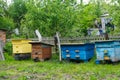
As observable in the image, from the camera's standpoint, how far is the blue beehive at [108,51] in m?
10.1

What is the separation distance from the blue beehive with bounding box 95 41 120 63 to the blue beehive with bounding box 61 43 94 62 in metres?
0.85

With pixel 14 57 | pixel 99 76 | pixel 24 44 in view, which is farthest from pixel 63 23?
pixel 99 76

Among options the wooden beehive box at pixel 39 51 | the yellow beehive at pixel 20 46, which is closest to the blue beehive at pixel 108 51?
the wooden beehive box at pixel 39 51

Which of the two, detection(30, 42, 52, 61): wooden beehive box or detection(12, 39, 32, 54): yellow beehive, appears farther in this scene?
detection(12, 39, 32, 54): yellow beehive

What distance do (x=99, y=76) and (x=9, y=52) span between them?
873cm

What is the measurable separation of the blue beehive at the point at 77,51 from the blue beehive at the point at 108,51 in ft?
2.78

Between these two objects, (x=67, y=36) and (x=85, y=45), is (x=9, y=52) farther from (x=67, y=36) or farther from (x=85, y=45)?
(x=85, y=45)

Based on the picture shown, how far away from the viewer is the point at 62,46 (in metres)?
11.7

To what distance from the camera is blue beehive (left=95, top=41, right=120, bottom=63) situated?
10133 mm

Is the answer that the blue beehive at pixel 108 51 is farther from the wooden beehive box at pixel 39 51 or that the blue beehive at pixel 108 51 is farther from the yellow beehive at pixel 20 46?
the yellow beehive at pixel 20 46

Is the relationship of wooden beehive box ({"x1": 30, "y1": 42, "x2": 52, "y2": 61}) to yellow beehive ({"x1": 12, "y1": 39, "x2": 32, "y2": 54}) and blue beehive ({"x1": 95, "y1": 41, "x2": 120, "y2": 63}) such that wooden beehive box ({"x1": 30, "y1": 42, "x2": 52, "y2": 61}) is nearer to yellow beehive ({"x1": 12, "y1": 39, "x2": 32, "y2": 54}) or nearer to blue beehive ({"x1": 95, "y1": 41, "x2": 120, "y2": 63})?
yellow beehive ({"x1": 12, "y1": 39, "x2": 32, "y2": 54})

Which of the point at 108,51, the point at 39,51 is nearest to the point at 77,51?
the point at 108,51

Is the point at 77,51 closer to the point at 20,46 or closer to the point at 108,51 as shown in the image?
the point at 108,51

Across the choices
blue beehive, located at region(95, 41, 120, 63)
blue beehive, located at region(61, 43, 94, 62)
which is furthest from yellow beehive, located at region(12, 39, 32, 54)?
blue beehive, located at region(95, 41, 120, 63)
